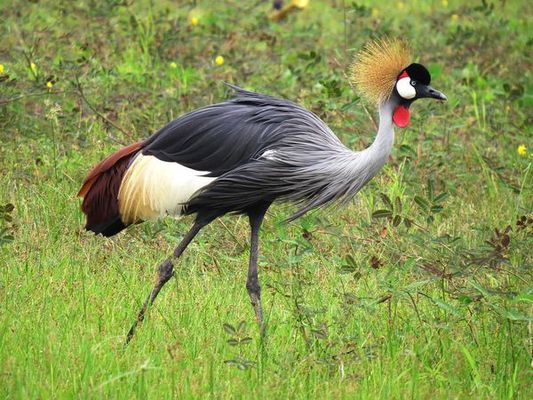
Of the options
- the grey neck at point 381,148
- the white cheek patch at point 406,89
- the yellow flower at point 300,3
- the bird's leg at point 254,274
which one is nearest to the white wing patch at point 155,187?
the bird's leg at point 254,274

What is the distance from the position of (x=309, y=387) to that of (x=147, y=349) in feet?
1.81

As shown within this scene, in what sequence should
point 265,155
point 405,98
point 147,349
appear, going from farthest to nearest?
point 405,98 < point 265,155 < point 147,349

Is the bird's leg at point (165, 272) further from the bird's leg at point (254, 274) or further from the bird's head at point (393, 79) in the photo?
the bird's head at point (393, 79)

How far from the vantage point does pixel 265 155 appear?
3898 mm

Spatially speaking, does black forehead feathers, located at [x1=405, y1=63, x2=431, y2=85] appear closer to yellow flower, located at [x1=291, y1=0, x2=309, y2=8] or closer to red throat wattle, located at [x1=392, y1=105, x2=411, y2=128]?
red throat wattle, located at [x1=392, y1=105, x2=411, y2=128]

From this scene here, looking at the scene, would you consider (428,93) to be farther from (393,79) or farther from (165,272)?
(165,272)

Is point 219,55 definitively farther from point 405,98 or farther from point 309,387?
point 309,387

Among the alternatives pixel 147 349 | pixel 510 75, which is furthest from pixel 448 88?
pixel 147 349

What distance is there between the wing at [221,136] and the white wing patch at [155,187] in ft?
0.10

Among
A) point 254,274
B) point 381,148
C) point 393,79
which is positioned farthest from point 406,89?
point 254,274

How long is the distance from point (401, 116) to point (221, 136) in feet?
2.35

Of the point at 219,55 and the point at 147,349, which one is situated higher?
the point at 219,55

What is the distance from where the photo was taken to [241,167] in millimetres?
3881

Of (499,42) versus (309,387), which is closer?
(309,387)
